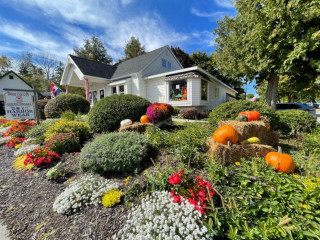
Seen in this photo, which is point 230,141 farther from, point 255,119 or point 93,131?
point 93,131

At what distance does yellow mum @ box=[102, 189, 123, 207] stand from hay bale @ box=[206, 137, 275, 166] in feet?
5.93

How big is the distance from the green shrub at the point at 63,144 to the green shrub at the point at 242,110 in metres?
4.74

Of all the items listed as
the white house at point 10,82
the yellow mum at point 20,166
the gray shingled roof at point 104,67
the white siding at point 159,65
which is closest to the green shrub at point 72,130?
the yellow mum at point 20,166

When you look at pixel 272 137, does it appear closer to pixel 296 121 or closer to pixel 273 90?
pixel 296 121

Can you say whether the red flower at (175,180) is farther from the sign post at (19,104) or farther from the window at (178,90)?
the window at (178,90)

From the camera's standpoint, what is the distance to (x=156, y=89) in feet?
42.4

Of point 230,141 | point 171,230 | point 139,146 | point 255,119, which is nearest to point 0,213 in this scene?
point 139,146

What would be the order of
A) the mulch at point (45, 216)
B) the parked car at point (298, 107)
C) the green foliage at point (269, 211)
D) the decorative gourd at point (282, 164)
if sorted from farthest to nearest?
1. the parked car at point (298, 107)
2. the decorative gourd at point (282, 164)
3. the mulch at point (45, 216)
4. the green foliage at point (269, 211)

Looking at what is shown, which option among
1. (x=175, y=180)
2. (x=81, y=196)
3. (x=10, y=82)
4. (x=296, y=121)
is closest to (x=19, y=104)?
(x=81, y=196)

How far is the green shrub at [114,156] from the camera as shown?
9.07ft

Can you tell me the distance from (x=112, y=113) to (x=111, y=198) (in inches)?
148

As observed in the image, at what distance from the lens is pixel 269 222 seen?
138cm

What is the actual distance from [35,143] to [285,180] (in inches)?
277

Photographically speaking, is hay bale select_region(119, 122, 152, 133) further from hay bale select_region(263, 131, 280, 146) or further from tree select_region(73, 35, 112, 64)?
tree select_region(73, 35, 112, 64)
